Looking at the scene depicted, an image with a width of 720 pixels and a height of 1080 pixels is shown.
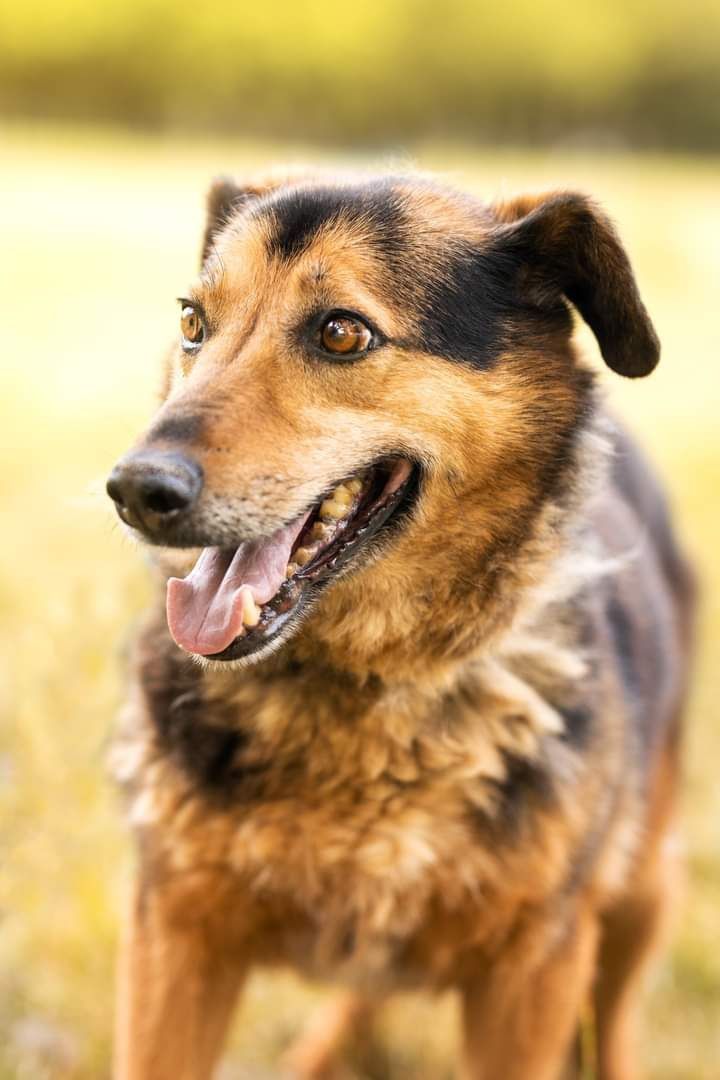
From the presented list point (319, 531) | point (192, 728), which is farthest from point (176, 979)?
point (319, 531)

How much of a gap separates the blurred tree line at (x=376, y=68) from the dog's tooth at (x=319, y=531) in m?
26.9

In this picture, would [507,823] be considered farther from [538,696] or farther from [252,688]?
[252,688]

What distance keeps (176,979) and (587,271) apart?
2057 mm

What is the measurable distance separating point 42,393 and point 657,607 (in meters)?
7.77

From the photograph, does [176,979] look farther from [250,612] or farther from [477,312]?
[477,312]

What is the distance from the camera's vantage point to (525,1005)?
3094 millimetres

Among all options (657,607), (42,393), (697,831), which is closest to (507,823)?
(657,607)

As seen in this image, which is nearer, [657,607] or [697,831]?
[657,607]

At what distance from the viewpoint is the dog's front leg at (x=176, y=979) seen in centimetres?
294

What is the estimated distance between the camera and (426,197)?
3025 mm

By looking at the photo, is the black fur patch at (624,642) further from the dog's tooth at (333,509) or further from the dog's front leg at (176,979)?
the dog's front leg at (176,979)

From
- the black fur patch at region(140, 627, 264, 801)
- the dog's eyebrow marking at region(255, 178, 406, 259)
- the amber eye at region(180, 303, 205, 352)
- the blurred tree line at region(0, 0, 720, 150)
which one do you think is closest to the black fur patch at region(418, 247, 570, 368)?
the dog's eyebrow marking at region(255, 178, 406, 259)

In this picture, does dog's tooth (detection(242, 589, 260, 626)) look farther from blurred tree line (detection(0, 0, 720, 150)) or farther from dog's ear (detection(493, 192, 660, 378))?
blurred tree line (detection(0, 0, 720, 150))

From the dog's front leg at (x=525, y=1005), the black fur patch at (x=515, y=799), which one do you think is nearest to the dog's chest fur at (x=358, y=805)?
the black fur patch at (x=515, y=799)
